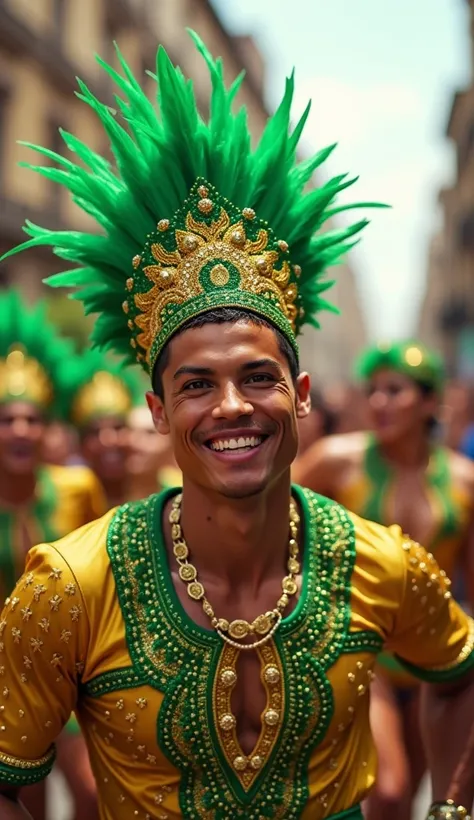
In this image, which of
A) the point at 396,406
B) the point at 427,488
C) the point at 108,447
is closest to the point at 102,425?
the point at 108,447

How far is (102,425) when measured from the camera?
6.05 m

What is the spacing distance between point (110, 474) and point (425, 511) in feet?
7.10

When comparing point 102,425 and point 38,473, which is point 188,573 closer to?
point 38,473

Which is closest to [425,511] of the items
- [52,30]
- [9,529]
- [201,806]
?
[9,529]

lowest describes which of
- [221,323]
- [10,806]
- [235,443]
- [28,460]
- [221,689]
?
[10,806]

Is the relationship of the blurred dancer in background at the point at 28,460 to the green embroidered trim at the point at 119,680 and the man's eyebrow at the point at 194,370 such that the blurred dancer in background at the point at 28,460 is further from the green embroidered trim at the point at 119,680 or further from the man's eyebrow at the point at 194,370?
the man's eyebrow at the point at 194,370

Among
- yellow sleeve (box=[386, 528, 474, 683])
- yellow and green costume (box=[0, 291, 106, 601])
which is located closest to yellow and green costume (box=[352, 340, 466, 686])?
yellow and green costume (box=[0, 291, 106, 601])

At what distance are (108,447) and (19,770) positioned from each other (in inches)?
154

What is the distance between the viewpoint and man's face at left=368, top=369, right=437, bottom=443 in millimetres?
4926

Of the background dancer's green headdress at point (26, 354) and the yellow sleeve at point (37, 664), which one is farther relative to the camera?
the background dancer's green headdress at point (26, 354)

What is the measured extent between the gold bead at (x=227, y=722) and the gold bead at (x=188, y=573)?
1.13ft

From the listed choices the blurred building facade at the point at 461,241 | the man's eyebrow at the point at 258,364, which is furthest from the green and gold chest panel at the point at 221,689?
the blurred building facade at the point at 461,241

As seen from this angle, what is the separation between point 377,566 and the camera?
8.31ft

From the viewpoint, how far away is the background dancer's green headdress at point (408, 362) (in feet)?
16.7
